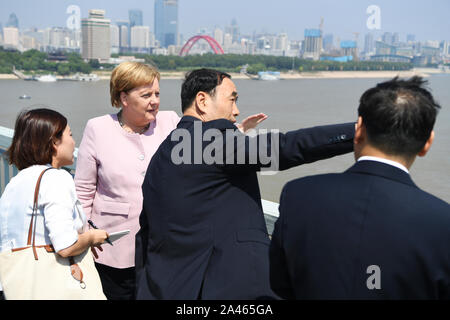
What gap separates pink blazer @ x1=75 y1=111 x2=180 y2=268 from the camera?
4.90 ft

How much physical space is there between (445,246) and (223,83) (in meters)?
0.65

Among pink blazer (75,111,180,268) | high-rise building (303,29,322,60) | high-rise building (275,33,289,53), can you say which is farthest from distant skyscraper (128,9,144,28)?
pink blazer (75,111,180,268)

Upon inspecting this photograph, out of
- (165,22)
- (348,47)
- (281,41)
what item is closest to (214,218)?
(348,47)

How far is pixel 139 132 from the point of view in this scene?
63.2 inches

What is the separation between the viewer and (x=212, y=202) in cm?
111

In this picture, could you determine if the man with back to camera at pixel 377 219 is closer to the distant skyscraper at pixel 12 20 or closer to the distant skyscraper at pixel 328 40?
the distant skyscraper at pixel 328 40

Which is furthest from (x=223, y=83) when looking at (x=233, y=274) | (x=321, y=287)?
(x=321, y=287)

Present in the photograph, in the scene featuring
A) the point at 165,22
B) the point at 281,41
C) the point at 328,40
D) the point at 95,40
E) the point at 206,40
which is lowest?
the point at 95,40

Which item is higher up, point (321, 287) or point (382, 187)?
point (382, 187)

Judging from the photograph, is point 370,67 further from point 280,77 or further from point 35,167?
point 35,167

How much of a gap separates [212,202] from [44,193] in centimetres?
39

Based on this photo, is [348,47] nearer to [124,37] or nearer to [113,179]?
[124,37]

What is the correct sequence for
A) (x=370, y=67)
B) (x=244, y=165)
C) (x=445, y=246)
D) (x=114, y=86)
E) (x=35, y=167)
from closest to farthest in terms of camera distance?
(x=445, y=246) < (x=244, y=165) < (x=35, y=167) < (x=114, y=86) < (x=370, y=67)

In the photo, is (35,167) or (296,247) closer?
(296,247)
